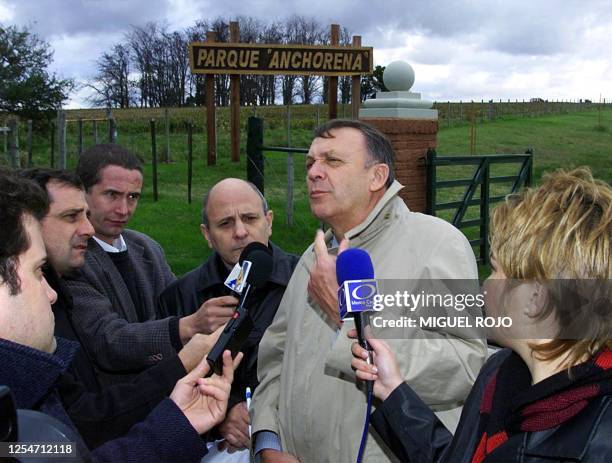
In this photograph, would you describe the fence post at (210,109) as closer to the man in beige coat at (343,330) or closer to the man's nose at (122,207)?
the man's nose at (122,207)

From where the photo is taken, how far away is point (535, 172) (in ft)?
73.5

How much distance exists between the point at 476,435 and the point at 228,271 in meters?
1.81

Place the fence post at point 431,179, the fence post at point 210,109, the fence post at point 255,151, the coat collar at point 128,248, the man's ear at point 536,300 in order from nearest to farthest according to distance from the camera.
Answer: the man's ear at point 536,300 → the coat collar at point 128,248 → the fence post at point 255,151 → the fence post at point 431,179 → the fence post at point 210,109

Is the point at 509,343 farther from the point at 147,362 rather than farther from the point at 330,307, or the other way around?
the point at 147,362

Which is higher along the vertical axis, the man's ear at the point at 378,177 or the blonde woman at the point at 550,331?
the man's ear at the point at 378,177

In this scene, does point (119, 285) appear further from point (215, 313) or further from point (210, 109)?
point (210, 109)

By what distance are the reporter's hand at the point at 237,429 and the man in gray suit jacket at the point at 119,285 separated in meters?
0.39

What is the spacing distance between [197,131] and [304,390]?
29.5m

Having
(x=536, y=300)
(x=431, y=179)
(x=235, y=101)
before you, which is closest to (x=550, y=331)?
(x=536, y=300)

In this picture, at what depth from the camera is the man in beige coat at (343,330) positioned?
7.48ft

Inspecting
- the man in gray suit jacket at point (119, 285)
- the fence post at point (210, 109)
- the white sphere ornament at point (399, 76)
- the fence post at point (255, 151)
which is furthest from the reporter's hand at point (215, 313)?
the fence post at point (210, 109)

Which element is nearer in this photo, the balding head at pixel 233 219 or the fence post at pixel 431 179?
the balding head at pixel 233 219

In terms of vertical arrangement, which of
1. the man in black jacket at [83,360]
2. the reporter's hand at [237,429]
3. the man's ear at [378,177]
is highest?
the man's ear at [378,177]

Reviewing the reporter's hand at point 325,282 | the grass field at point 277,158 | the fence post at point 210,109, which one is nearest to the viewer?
the reporter's hand at point 325,282
